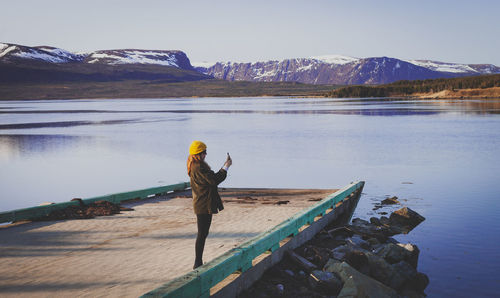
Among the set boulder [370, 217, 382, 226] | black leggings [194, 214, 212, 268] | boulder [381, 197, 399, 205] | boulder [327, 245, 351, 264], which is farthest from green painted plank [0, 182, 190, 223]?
boulder [327, 245, 351, 264]

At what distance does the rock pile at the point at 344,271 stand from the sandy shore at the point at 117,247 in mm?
1206

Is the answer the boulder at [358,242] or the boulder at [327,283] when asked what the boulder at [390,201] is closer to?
the boulder at [358,242]

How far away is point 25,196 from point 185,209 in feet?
31.3

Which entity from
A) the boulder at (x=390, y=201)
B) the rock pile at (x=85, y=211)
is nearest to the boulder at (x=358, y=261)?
the rock pile at (x=85, y=211)

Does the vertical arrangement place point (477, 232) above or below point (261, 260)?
below

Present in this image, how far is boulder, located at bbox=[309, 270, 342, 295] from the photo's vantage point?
7727 mm

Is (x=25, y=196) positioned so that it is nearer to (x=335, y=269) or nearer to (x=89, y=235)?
(x=89, y=235)

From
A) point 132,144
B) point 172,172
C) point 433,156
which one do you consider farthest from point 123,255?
point 132,144

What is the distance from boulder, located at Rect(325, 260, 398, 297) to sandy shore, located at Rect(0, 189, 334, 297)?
2.21 metres

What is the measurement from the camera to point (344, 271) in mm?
7859

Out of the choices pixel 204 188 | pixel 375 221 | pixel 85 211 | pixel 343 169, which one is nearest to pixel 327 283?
pixel 204 188

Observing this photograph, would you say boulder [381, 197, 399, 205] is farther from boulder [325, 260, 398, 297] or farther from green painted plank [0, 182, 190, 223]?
boulder [325, 260, 398, 297]

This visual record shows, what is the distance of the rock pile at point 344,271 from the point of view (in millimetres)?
7543

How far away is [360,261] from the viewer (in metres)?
8.77
